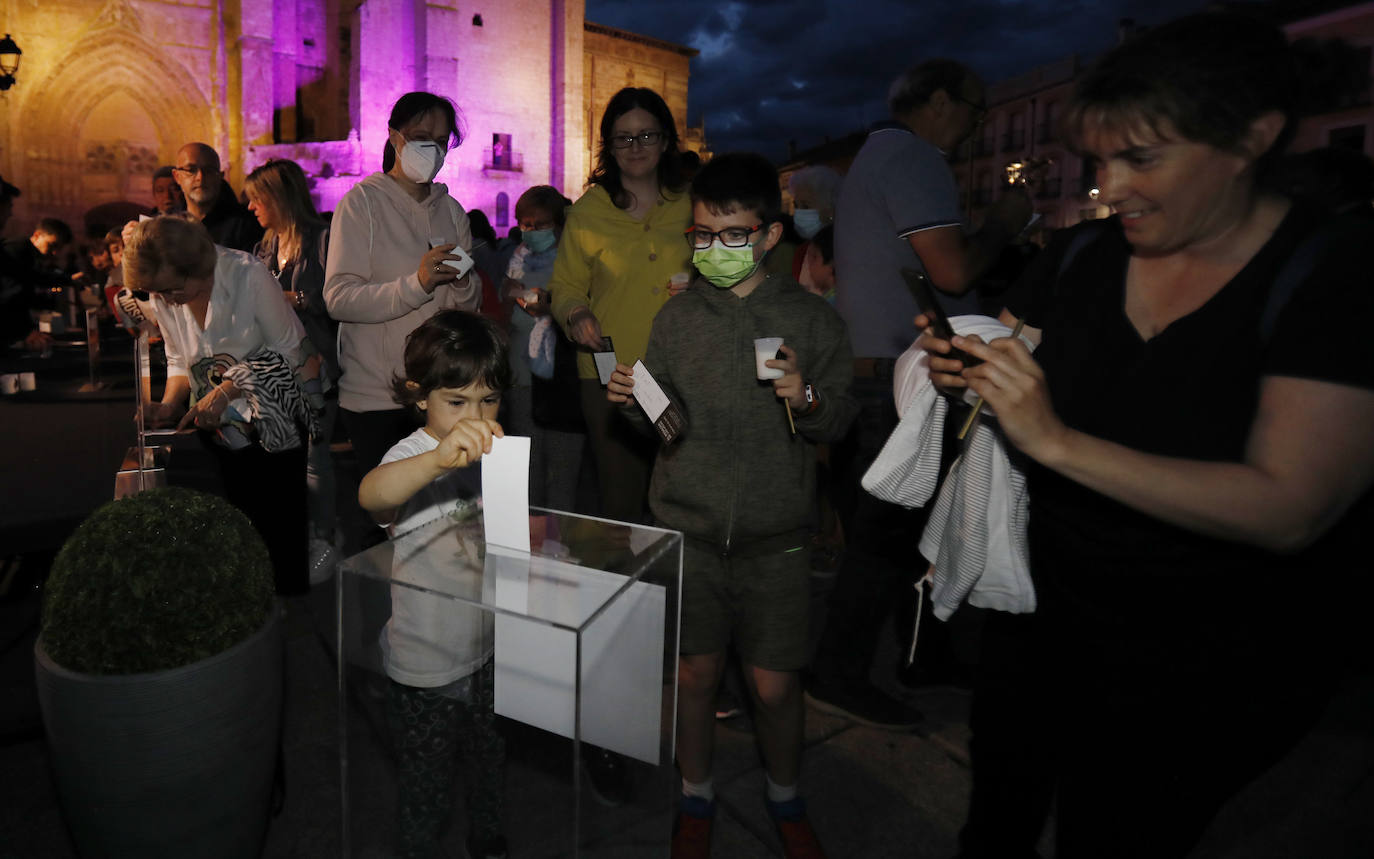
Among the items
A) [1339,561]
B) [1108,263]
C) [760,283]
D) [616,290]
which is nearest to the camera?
[1339,561]

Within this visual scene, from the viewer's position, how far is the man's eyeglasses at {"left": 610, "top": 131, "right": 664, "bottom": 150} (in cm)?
298

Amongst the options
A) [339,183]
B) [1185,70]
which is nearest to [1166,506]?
[1185,70]

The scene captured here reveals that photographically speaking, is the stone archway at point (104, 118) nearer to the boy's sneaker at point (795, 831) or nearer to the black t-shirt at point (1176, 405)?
the boy's sneaker at point (795, 831)

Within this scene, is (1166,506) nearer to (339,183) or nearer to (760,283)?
(760,283)

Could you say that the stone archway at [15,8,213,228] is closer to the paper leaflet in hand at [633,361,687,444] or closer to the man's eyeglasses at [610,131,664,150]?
the man's eyeglasses at [610,131,664,150]

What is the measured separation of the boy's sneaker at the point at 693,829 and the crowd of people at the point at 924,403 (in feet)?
0.06

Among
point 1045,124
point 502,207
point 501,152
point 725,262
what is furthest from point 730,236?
point 1045,124

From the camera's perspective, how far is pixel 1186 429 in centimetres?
140

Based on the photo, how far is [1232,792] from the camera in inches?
57.9

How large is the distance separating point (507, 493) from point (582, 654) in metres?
0.37

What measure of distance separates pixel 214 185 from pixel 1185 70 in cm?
515

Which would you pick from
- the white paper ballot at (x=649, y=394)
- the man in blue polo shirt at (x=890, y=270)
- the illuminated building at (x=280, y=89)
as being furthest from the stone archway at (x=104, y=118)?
the white paper ballot at (x=649, y=394)

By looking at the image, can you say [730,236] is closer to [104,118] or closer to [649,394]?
[649,394]

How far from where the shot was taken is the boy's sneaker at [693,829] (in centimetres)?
229
